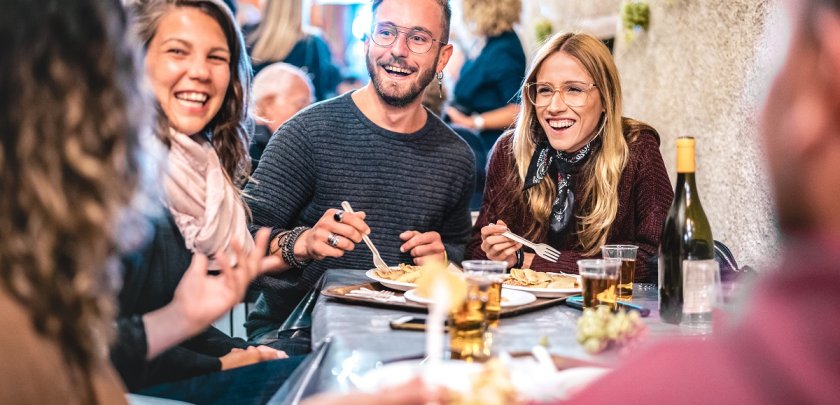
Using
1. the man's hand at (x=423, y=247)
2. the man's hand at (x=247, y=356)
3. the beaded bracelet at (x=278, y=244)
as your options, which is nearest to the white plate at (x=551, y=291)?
the man's hand at (x=423, y=247)

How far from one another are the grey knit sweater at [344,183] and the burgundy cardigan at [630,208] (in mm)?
166

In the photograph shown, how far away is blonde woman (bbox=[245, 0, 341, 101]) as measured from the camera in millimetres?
4438

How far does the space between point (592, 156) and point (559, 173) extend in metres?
0.11

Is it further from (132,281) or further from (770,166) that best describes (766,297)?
(132,281)

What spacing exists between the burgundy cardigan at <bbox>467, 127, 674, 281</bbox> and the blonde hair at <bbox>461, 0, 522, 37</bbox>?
2064 mm

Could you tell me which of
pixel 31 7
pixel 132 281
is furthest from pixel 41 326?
pixel 132 281

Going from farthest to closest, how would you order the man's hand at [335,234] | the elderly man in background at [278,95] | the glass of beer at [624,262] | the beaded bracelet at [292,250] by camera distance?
1. the elderly man in background at [278,95]
2. the beaded bracelet at [292,250]
3. the man's hand at [335,234]
4. the glass of beer at [624,262]

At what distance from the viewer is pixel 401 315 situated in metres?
1.83

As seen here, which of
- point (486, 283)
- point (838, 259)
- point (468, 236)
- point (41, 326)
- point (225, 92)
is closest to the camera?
point (838, 259)

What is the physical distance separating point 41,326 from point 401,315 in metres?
0.96

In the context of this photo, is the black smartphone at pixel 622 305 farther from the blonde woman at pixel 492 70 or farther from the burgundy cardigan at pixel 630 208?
the blonde woman at pixel 492 70

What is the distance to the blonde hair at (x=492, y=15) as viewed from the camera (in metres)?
4.75

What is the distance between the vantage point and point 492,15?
476cm

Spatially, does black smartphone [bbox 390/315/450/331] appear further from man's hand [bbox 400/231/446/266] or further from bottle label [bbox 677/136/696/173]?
man's hand [bbox 400/231/446/266]
